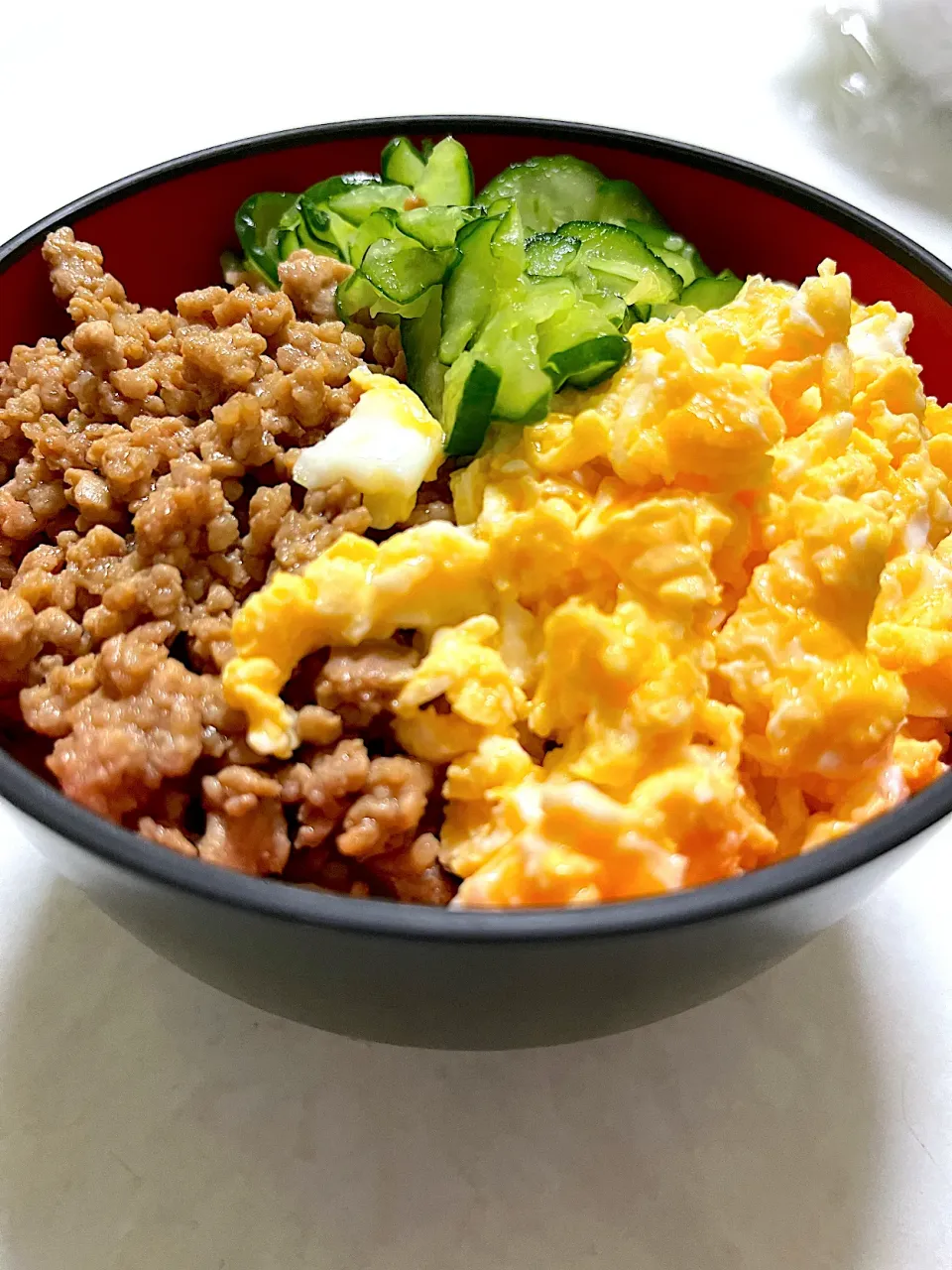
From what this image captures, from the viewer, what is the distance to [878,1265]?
1081mm

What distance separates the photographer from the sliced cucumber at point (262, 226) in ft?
4.87

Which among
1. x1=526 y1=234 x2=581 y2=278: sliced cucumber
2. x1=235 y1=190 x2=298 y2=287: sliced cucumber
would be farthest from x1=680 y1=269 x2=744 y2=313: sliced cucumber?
x1=235 y1=190 x2=298 y2=287: sliced cucumber

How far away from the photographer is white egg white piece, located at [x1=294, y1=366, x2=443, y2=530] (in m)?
1.10

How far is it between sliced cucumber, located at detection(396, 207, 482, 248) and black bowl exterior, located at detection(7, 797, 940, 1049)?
0.77m

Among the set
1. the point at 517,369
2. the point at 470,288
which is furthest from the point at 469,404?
the point at 470,288

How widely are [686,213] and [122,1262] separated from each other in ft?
4.70

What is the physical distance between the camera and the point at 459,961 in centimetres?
82

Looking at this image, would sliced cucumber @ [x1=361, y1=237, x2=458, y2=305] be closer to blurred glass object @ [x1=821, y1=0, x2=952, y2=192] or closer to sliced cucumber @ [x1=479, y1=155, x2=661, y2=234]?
sliced cucumber @ [x1=479, y1=155, x2=661, y2=234]

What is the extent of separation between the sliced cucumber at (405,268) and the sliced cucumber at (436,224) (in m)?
0.01

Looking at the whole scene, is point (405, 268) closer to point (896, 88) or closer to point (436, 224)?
point (436, 224)

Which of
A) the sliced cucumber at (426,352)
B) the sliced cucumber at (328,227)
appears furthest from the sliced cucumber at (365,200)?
the sliced cucumber at (426,352)

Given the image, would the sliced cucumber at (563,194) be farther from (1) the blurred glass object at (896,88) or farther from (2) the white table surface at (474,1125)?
(1) the blurred glass object at (896,88)

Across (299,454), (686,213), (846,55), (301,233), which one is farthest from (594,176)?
(846,55)

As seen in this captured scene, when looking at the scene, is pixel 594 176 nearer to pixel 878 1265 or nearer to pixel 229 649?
pixel 229 649
